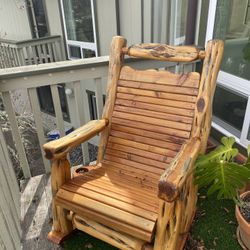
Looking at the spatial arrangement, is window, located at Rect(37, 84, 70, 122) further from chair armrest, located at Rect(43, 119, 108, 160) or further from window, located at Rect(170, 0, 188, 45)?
chair armrest, located at Rect(43, 119, 108, 160)

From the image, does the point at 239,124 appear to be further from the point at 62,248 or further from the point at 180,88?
the point at 62,248

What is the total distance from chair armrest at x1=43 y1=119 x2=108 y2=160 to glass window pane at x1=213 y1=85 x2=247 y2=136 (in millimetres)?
1219

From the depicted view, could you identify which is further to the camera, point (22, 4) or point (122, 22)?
point (22, 4)

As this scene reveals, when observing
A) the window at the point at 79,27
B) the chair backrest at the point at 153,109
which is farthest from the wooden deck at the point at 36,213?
the window at the point at 79,27

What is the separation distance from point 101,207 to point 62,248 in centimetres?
52

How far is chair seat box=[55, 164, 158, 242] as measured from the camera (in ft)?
4.03

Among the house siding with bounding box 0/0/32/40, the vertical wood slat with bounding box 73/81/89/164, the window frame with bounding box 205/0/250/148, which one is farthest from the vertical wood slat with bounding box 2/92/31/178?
the house siding with bounding box 0/0/32/40

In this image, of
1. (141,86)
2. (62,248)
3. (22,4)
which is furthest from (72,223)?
(22,4)

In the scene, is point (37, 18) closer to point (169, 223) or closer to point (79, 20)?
point (79, 20)

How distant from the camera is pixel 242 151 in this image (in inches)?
84.4

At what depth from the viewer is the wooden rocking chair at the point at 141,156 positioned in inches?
47.8

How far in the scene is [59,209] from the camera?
1507 millimetres

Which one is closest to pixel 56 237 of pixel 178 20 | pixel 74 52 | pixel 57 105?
pixel 57 105

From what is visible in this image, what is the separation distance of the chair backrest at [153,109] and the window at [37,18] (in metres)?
4.60
